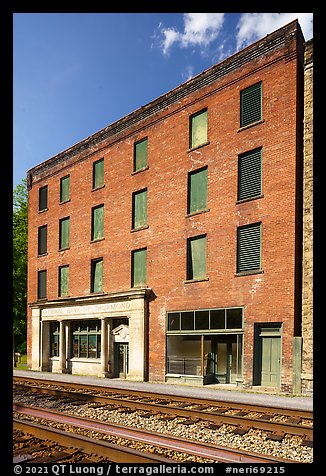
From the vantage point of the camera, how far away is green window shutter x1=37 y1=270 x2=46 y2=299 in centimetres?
3312

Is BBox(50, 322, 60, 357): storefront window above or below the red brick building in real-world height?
below

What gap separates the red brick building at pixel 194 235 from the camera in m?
18.6

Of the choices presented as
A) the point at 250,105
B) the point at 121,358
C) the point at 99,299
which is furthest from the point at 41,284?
the point at 250,105

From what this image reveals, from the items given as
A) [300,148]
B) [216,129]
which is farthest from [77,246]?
[300,148]

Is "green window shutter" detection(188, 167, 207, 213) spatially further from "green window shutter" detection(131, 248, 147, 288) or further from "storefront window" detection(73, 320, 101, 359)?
"storefront window" detection(73, 320, 101, 359)

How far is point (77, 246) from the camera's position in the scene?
2978 centimetres

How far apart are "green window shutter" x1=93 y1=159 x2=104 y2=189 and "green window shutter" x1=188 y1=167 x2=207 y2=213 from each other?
7993 millimetres

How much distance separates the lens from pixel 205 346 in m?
21.4

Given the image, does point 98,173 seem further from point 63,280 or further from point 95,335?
point 95,335

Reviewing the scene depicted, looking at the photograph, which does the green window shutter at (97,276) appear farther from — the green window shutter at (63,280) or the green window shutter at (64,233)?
the green window shutter at (64,233)

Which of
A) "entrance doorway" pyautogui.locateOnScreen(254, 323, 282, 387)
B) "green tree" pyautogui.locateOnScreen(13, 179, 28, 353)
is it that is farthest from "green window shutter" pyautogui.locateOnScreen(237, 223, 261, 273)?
"green tree" pyautogui.locateOnScreen(13, 179, 28, 353)
